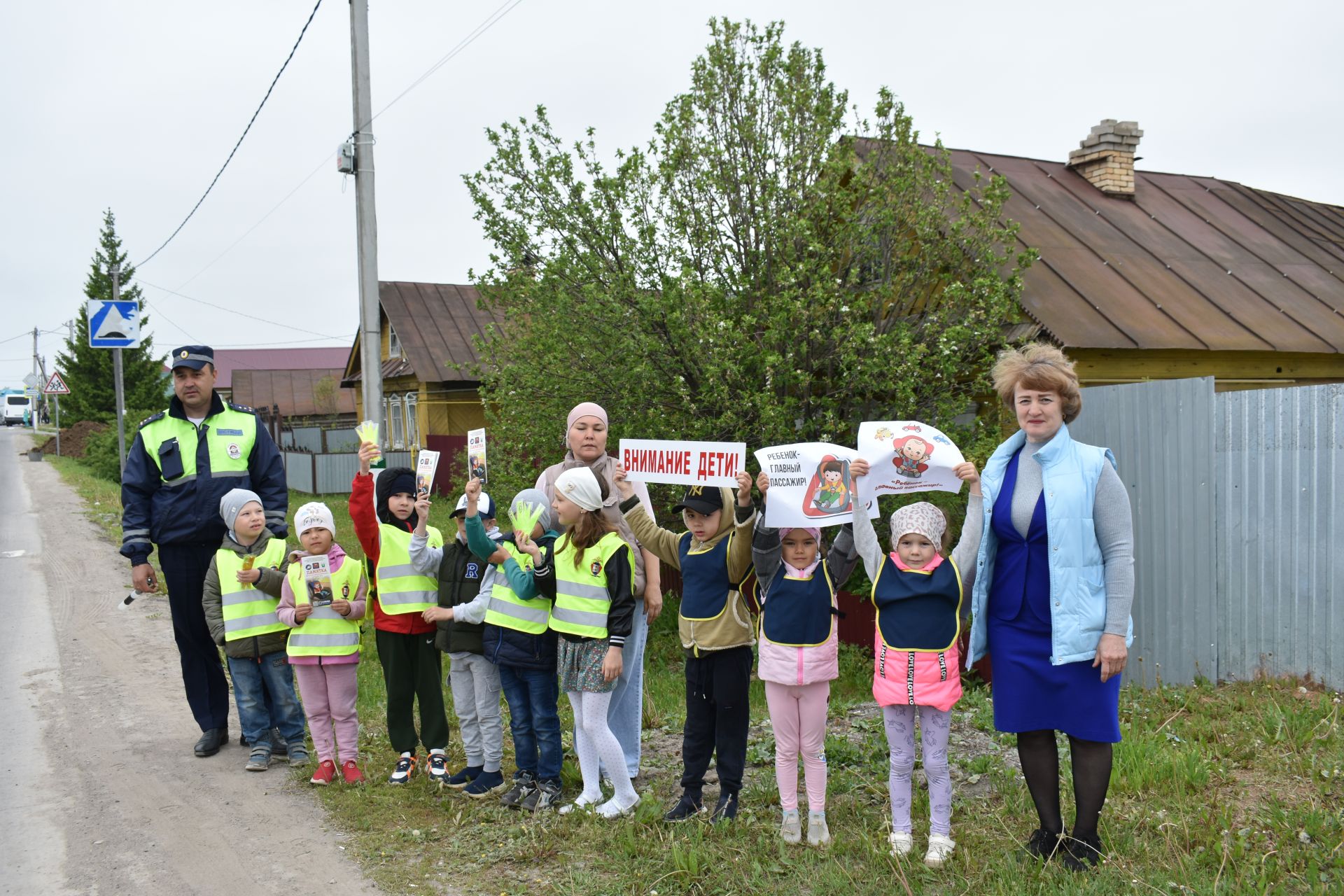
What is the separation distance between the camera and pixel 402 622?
5.62 metres

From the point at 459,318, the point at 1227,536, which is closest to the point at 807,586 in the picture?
the point at 1227,536

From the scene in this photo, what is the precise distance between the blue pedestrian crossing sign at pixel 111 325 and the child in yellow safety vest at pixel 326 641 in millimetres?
10673

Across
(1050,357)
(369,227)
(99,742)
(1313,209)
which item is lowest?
(99,742)

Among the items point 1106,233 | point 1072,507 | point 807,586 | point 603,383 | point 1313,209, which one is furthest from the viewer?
point 1313,209

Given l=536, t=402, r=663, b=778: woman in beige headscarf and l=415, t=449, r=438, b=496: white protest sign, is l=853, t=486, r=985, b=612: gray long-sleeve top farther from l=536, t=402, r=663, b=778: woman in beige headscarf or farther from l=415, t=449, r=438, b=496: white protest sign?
l=415, t=449, r=438, b=496: white protest sign

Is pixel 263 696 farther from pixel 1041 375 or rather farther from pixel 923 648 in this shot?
pixel 1041 375

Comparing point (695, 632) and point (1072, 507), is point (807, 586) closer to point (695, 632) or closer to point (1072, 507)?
point (695, 632)

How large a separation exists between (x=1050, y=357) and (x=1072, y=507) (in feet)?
1.93

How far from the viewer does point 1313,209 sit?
647 inches

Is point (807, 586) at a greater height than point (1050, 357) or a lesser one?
lesser

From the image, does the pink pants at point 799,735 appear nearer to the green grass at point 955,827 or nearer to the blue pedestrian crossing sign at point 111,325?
the green grass at point 955,827

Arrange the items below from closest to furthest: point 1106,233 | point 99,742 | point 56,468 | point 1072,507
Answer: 1. point 1072,507
2. point 99,742
3. point 1106,233
4. point 56,468

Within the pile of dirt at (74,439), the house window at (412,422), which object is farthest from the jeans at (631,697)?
the pile of dirt at (74,439)

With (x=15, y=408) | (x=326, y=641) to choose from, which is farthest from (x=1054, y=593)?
(x=15, y=408)
